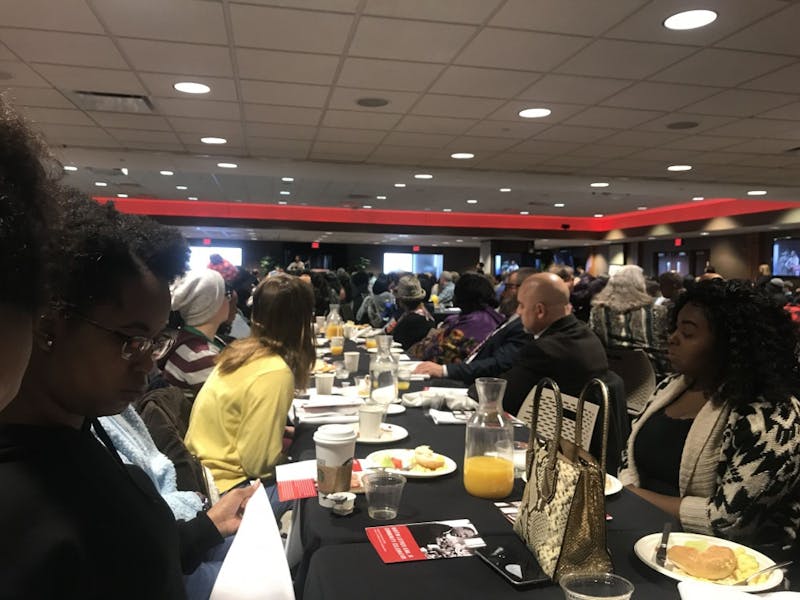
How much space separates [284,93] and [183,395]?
3.36m

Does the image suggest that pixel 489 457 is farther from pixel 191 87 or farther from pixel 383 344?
pixel 191 87

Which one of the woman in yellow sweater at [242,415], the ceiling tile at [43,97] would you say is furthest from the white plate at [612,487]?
the ceiling tile at [43,97]

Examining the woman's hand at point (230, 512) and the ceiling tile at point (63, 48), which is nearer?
the woman's hand at point (230, 512)

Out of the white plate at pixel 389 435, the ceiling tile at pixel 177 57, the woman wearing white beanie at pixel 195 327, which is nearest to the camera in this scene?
the white plate at pixel 389 435

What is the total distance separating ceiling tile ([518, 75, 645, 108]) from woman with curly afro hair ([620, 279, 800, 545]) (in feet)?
9.19

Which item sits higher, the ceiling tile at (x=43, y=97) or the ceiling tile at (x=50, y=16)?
the ceiling tile at (x=43, y=97)

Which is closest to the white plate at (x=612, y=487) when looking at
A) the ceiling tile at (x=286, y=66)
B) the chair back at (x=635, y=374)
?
the chair back at (x=635, y=374)

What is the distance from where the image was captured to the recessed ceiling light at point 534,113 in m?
5.36

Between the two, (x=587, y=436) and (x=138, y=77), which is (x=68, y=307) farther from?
(x=138, y=77)

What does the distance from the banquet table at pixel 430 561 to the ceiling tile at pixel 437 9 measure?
8.20ft

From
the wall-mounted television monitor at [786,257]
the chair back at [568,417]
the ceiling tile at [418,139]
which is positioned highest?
the ceiling tile at [418,139]

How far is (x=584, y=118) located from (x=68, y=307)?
5.41 m

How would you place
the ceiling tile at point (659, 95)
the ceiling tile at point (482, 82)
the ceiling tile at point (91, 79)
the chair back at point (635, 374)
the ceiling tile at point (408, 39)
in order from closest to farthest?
the ceiling tile at point (408, 39)
the ceiling tile at point (482, 82)
the ceiling tile at point (91, 79)
the ceiling tile at point (659, 95)
the chair back at point (635, 374)

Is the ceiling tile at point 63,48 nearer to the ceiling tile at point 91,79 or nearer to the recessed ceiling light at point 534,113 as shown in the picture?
the ceiling tile at point 91,79
